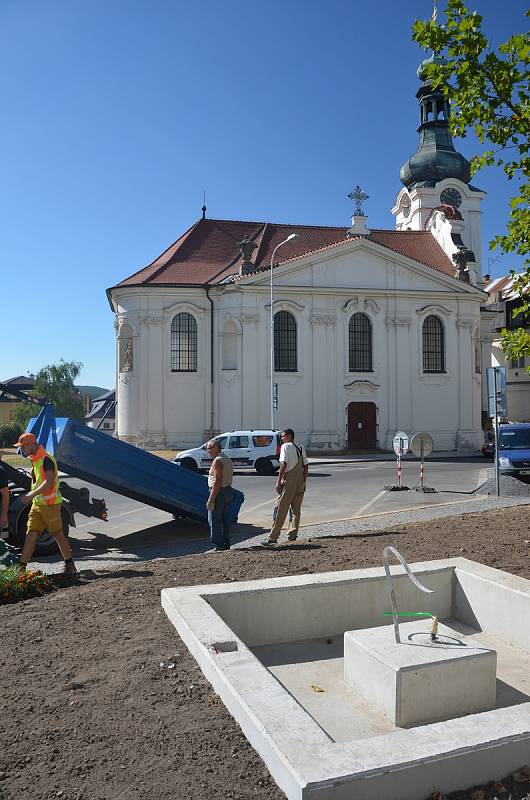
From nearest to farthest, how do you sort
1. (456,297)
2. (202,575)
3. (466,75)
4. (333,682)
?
(333,682), (202,575), (466,75), (456,297)

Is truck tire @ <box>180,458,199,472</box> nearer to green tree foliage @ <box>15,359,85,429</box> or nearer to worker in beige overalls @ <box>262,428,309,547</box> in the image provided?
worker in beige overalls @ <box>262,428,309,547</box>

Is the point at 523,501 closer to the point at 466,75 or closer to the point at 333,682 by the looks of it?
the point at 466,75

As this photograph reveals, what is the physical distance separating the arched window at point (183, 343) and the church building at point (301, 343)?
0.18 feet

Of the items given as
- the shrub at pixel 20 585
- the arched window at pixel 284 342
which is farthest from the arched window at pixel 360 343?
the shrub at pixel 20 585

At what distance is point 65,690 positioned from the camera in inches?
169

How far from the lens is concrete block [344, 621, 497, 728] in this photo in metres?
4.29

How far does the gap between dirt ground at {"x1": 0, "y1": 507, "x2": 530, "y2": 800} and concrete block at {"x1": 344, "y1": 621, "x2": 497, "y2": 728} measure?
1.04 meters

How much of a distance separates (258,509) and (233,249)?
27.6 metres

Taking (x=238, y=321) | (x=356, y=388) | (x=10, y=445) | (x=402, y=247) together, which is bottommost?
(x=10, y=445)

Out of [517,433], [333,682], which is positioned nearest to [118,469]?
[333,682]

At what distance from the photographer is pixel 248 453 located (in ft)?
84.5

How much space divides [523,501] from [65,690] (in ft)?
41.0

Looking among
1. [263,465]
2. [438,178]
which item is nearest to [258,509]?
[263,465]

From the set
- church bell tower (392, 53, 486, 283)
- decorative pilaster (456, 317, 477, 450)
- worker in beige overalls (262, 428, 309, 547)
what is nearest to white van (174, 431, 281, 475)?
worker in beige overalls (262, 428, 309, 547)
